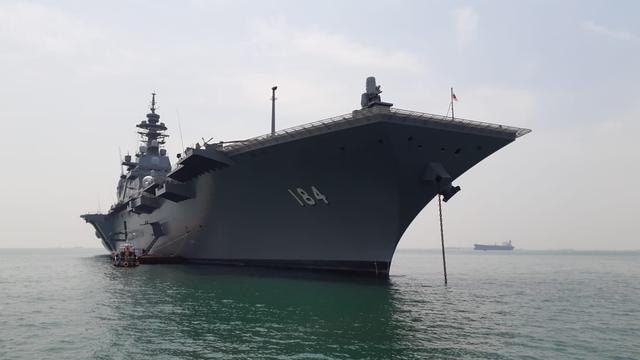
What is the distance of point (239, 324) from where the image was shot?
13.8 meters

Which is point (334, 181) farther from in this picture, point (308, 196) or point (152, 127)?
point (152, 127)

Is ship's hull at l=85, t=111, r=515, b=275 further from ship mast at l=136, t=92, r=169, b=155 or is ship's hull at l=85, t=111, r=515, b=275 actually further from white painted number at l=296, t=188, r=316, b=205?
ship mast at l=136, t=92, r=169, b=155

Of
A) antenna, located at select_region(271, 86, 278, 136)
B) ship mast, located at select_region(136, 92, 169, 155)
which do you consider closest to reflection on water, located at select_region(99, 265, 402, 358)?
antenna, located at select_region(271, 86, 278, 136)

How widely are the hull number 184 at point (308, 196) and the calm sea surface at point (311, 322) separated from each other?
4.39 m

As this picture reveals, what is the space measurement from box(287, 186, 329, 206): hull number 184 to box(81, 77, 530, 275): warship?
0.06m

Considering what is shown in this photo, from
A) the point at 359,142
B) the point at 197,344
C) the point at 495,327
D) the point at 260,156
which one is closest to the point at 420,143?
the point at 359,142

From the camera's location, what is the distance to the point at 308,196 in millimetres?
26016

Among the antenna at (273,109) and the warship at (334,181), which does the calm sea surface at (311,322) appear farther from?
the antenna at (273,109)

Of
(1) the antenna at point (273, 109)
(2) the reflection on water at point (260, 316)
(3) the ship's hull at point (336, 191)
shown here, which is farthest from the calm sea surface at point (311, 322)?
(1) the antenna at point (273, 109)

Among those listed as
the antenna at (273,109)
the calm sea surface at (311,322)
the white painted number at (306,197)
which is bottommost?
the calm sea surface at (311,322)

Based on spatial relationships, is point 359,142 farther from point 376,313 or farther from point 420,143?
point 376,313

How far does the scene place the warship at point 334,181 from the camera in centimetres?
2314

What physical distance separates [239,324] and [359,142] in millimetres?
11923

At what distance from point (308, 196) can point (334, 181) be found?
192 centimetres
